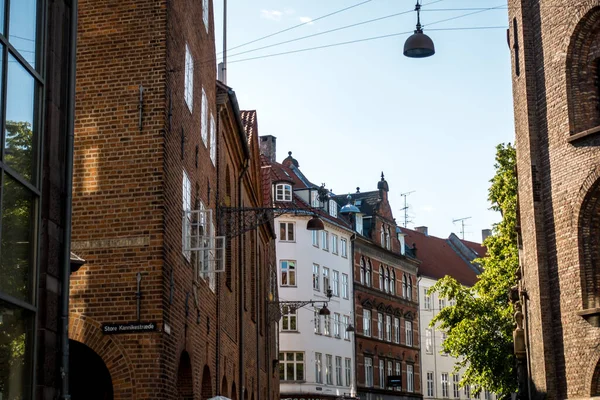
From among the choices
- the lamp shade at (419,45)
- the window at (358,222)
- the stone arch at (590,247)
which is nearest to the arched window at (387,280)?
the window at (358,222)

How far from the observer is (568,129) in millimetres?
23031

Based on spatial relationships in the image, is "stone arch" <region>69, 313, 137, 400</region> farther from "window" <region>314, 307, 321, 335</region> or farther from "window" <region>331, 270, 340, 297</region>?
"window" <region>331, 270, 340, 297</region>

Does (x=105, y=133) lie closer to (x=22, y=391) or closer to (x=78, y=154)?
(x=78, y=154)

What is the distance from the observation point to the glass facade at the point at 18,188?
10.5 meters

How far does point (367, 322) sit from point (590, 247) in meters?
46.5

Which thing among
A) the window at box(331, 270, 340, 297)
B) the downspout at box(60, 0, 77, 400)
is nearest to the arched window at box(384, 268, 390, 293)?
the window at box(331, 270, 340, 297)

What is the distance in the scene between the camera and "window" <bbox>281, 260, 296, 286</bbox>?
61.3m

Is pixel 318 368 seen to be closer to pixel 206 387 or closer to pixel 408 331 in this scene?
pixel 408 331

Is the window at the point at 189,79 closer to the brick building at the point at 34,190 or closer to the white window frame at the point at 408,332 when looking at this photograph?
the brick building at the point at 34,190

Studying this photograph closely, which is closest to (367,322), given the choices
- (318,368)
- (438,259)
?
(318,368)

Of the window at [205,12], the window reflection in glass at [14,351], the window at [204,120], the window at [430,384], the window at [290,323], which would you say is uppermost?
the window at [205,12]

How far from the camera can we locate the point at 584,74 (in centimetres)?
2327

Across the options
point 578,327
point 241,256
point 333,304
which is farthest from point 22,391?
point 333,304

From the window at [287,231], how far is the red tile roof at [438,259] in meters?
19.0
